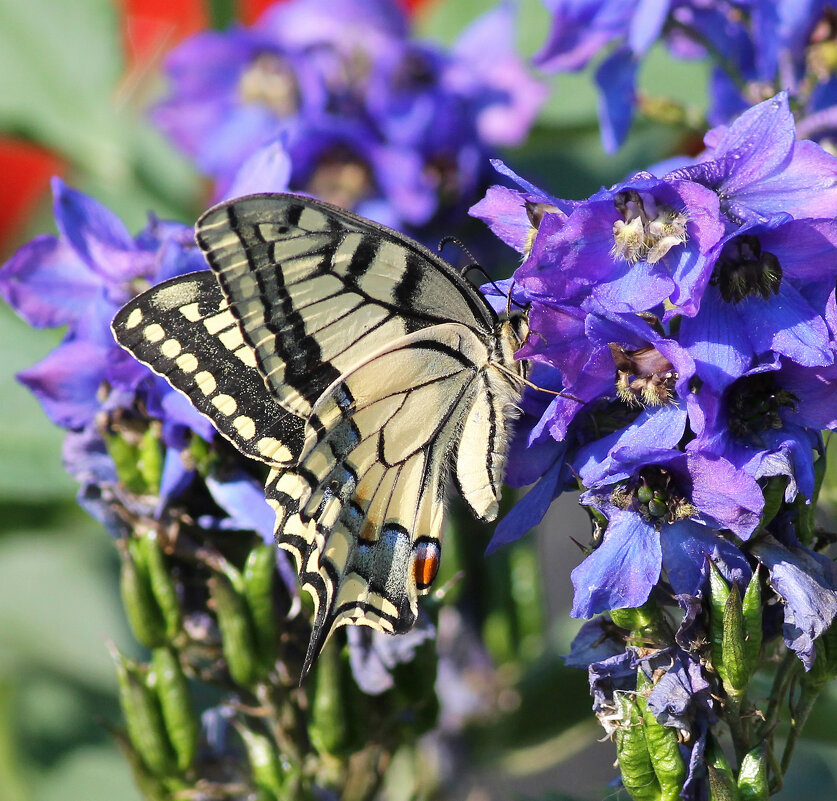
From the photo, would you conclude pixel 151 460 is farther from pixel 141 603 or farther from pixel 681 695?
pixel 681 695

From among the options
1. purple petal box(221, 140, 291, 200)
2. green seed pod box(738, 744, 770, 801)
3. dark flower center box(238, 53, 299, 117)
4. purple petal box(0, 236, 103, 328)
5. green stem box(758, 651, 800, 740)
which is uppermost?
dark flower center box(238, 53, 299, 117)

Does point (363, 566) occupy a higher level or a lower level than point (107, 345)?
lower

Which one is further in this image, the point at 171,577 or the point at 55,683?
the point at 55,683

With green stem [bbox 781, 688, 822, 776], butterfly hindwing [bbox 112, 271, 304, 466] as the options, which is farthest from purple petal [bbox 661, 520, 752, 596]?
butterfly hindwing [bbox 112, 271, 304, 466]

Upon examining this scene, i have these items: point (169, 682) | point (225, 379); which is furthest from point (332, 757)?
point (225, 379)

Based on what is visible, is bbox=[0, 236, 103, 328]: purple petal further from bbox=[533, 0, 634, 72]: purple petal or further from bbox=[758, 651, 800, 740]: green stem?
bbox=[758, 651, 800, 740]: green stem

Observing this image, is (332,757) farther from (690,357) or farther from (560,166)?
(560,166)
